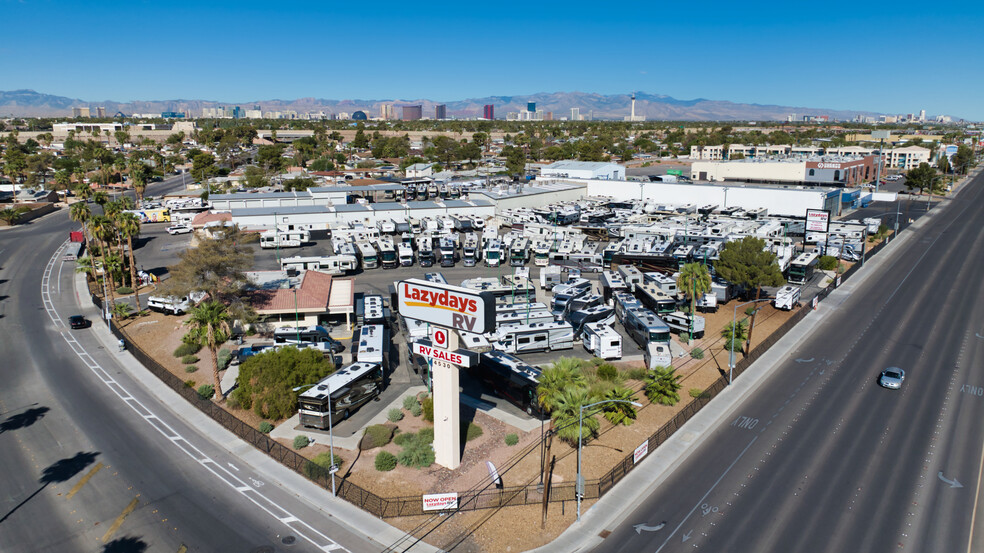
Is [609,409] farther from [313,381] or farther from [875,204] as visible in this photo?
[875,204]

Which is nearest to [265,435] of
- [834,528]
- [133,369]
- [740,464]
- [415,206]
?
[133,369]

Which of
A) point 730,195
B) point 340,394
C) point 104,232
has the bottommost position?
point 340,394

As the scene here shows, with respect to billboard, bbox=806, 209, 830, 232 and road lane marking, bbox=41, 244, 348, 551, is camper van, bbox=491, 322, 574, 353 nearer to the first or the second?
road lane marking, bbox=41, 244, 348, 551

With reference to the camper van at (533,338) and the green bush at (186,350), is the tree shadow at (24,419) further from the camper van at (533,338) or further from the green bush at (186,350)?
the camper van at (533,338)

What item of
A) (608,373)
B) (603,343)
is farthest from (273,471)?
(603,343)

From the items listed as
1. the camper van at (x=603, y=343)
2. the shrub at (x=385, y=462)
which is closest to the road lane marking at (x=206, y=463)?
the shrub at (x=385, y=462)

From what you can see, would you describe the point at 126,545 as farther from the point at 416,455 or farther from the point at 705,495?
the point at 705,495
